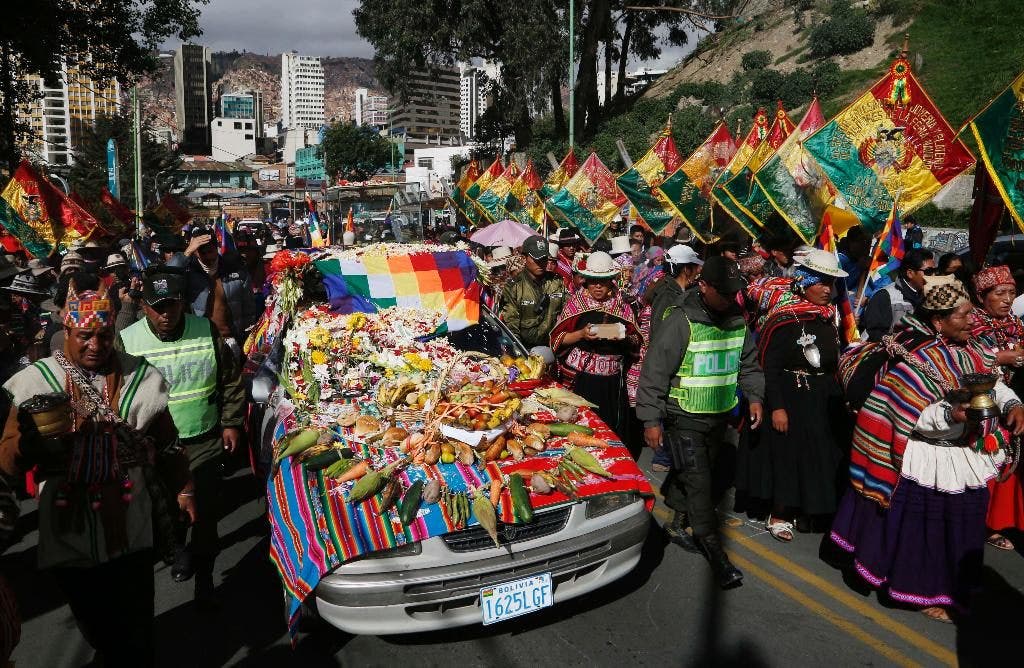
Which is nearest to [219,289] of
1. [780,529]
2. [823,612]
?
[780,529]

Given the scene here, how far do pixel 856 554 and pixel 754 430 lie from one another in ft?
3.88

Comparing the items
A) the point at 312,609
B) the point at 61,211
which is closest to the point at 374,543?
the point at 312,609

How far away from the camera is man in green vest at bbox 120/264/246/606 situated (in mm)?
4477

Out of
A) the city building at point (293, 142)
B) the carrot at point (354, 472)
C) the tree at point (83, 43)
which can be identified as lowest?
the carrot at point (354, 472)

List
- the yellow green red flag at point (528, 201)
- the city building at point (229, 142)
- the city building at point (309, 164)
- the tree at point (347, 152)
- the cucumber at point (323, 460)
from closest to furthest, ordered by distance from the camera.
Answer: the cucumber at point (323, 460) < the yellow green red flag at point (528, 201) < the tree at point (347, 152) < the city building at point (309, 164) < the city building at point (229, 142)

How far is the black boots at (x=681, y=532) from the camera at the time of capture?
5477 mm

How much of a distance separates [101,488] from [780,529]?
4516mm

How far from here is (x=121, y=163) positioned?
55000 mm

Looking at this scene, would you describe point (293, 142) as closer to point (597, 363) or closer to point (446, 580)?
point (597, 363)

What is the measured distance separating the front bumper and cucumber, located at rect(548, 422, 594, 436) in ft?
1.95

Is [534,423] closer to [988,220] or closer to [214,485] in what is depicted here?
[214,485]

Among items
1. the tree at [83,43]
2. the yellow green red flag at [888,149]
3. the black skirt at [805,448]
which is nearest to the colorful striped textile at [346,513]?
the black skirt at [805,448]

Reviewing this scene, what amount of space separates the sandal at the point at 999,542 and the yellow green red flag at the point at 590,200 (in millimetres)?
9274

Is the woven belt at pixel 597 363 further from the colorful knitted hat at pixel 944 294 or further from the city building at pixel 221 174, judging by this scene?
the city building at pixel 221 174
